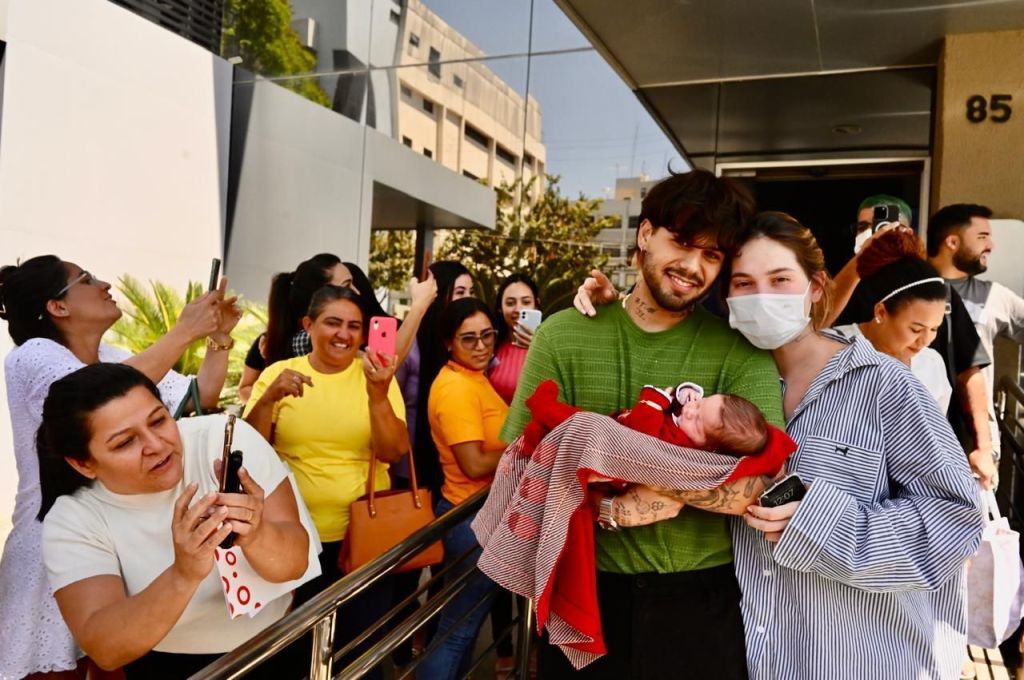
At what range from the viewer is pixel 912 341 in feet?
8.52

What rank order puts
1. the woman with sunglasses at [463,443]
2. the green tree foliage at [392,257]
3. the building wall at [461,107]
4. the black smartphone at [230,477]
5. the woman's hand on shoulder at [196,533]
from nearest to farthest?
1. the woman's hand on shoulder at [196,533]
2. the black smartphone at [230,477]
3. the woman with sunglasses at [463,443]
4. the building wall at [461,107]
5. the green tree foliage at [392,257]

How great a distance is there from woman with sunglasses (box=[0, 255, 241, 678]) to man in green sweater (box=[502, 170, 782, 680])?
1662 mm

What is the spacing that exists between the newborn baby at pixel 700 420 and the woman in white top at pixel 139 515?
3.00ft

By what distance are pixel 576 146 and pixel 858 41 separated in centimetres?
258

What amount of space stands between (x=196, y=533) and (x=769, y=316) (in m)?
1.31

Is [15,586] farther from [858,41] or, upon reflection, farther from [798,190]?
[798,190]

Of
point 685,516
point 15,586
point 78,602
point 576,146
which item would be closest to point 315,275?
point 15,586

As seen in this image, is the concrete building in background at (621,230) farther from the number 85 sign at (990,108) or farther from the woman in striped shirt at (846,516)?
the woman in striped shirt at (846,516)

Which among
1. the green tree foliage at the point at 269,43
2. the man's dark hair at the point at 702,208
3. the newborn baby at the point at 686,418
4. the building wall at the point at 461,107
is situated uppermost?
the green tree foliage at the point at 269,43

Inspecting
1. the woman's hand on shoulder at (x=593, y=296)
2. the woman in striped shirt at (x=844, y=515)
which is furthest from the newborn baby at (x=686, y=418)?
the woman's hand on shoulder at (x=593, y=296)

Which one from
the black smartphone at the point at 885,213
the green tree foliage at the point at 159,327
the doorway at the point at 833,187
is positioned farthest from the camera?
the green tree foliage at the point at 159,327

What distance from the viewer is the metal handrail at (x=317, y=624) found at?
156 centimetres

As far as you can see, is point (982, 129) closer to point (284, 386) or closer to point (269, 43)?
point (284, 386)

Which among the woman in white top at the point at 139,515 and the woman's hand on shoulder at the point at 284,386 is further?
the woman's hand on shoulder at the point at 284,386
